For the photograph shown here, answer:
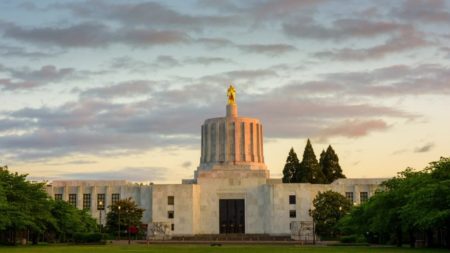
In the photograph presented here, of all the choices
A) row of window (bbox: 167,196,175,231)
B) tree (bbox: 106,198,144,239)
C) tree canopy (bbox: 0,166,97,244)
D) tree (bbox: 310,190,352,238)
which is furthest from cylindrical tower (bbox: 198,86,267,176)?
tree canopy (bbox: 0,166,97,244)

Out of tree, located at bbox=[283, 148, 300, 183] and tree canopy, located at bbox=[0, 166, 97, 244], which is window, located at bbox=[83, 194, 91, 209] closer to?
tree, located at bbox=[283, 148, 300, 183]

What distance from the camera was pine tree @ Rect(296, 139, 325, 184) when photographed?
408ft

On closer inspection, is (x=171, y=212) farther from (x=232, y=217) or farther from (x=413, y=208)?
(x=413, y=208)

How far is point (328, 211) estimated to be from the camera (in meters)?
103

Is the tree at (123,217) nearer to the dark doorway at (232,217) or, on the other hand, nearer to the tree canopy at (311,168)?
the dark doorway at (232,217)

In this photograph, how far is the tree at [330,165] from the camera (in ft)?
432

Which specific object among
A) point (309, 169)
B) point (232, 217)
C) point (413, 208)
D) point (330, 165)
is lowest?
point (413, 208)

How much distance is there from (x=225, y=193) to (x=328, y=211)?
19.5 m

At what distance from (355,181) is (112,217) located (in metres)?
37.8

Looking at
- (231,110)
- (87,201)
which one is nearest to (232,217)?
(231,110)

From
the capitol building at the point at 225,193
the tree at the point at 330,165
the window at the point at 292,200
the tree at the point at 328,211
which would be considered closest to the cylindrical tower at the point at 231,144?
the capitol building at the point at 225,193

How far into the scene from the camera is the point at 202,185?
11744 cm

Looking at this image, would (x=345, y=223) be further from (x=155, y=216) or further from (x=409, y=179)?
(x=155, y=216)

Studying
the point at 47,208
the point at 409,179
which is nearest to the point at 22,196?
the point at 47,208
